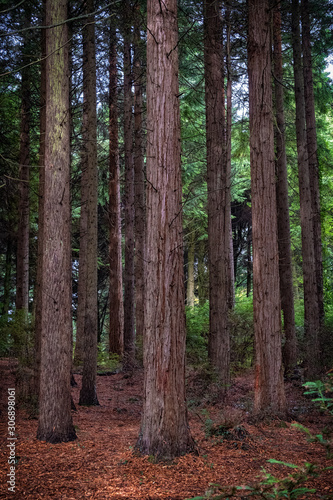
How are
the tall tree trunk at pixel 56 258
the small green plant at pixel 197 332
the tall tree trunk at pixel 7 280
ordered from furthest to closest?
the tall tree trunk at pixel 7 280, the small green plant at pixel 197 332, the tall tree trunk at pixel 56 258

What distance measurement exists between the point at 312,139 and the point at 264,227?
680 cm

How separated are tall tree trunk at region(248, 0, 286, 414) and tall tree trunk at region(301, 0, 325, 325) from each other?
5.18 meters

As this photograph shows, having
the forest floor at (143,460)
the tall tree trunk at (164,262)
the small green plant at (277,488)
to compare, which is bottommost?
the forest floor at (143,460)

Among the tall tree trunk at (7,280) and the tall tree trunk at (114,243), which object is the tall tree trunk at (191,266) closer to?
the tall tree trunk at (114,243)

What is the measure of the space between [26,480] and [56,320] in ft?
7.50

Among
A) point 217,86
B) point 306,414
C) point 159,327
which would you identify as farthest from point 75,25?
point 306,414

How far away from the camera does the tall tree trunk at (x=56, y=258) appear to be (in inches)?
238

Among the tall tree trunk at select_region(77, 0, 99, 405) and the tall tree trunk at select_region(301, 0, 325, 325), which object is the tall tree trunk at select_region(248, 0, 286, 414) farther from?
the tall tree trunk at select_region(301, 0, 325, 325)

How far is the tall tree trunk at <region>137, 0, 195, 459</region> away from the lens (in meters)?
5.05

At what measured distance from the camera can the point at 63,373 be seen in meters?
6.12

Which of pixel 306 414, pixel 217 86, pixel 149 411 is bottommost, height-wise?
pixel 306 414

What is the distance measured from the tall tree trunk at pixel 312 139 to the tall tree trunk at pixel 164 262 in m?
7.97

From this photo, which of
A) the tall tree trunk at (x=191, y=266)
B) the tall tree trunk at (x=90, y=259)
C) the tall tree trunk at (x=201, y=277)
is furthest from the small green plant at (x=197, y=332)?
the tall tree trunk at (x=191, y=266)

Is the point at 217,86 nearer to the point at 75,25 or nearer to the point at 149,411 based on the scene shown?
the point at 75,25
